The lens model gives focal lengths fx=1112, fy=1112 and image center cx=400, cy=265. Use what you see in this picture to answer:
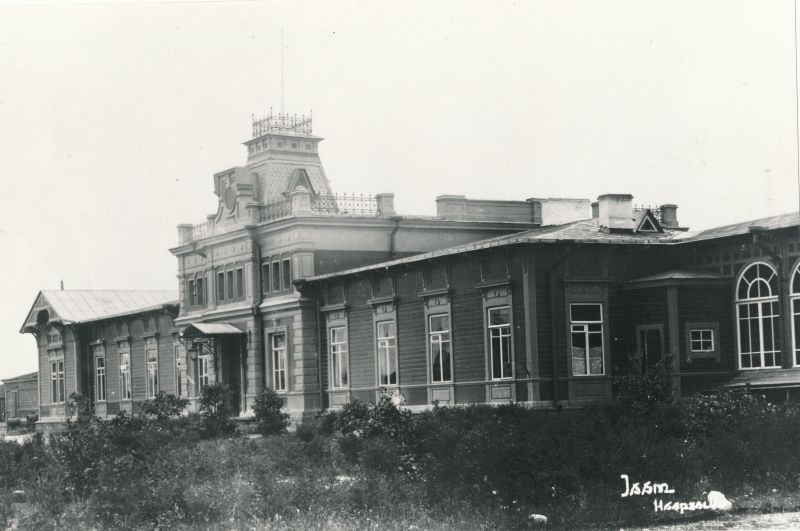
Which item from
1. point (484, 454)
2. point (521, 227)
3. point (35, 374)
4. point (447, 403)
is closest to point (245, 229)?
point (521, 227)

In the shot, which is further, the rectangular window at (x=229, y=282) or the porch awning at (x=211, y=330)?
the rectangular window at (x=229, y=282)

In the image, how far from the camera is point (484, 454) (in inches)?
671

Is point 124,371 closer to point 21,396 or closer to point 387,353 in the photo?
point 21,396

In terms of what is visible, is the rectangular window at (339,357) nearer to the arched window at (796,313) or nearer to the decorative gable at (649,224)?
the decorative gable at (649,224)

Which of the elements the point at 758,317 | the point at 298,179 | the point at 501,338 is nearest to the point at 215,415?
the point at 501,338

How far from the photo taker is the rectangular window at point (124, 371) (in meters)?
52.3

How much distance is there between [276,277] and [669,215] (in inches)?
577

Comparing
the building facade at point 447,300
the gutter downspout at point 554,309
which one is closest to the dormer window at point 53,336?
the building facade at point 447,300

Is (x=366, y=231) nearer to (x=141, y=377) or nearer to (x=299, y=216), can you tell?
(x=299, y=216)

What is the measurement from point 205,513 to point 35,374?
53.8m

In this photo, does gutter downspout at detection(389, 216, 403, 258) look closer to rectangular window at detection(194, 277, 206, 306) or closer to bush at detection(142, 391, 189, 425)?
bush at detection(142, 391, 189, 425)

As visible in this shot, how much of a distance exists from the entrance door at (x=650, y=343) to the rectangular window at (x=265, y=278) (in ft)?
51.8

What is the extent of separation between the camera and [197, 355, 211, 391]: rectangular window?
43.5 metres

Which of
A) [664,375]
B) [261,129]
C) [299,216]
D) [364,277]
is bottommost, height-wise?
[664,375]
